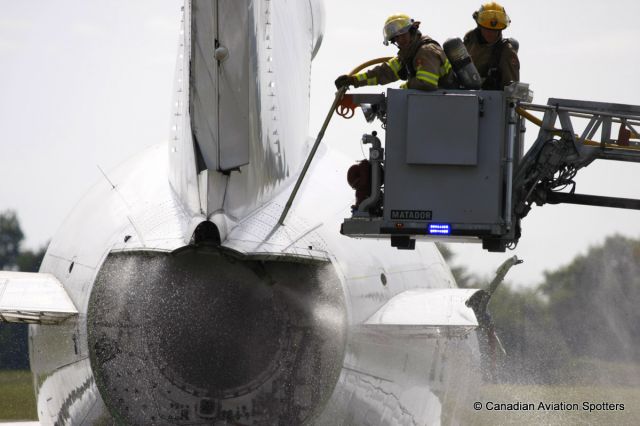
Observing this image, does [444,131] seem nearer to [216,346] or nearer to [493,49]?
[493,49]

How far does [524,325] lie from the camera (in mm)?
30047

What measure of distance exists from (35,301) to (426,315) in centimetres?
415

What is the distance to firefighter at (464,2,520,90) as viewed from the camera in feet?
50.5

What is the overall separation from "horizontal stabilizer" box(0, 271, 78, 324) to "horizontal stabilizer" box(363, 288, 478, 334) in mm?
3154

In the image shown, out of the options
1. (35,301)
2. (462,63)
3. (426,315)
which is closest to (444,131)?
(462,63)

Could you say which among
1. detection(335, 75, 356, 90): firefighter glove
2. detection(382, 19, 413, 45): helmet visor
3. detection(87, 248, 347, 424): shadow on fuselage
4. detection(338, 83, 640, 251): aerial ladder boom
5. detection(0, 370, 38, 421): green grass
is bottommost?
detection(0, 370, 38, 421): green grass

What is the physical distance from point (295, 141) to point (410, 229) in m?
2.66

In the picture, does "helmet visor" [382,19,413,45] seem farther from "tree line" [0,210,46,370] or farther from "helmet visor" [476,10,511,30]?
"tree line" [0,210,46,370]

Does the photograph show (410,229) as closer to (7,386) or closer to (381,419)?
(381,419)

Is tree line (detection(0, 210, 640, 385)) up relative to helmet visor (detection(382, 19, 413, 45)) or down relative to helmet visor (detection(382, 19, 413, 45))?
down

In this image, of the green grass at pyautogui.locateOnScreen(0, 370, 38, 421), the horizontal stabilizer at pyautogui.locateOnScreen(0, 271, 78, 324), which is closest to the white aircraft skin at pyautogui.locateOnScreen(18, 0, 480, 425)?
the horizontal stabilizer at pyautogui.locateOnScreen(0, 271, 78, 324)

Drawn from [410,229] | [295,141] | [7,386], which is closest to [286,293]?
[410,229]

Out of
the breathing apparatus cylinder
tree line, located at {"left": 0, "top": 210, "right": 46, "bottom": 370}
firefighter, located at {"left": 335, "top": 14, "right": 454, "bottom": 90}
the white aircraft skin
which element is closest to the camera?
the white aircraft skin

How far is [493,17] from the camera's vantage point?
50.5 ft
